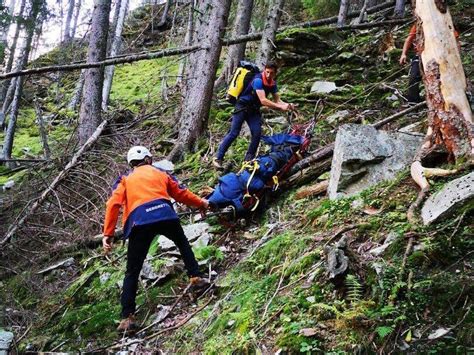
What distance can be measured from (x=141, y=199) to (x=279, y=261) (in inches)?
65.4

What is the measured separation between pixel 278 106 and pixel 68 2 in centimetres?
2739

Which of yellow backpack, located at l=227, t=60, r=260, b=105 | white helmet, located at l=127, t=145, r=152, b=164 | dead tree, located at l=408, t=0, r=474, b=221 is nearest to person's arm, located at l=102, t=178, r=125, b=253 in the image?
white helmet, located at l=127, t=145, r=152, b=164

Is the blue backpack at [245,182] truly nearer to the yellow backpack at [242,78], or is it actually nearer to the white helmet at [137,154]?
the white helmet at [137,154]

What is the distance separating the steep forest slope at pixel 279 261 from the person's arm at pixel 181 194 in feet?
2.05

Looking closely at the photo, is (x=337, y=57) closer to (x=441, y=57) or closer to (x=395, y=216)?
(x=441, y=57)

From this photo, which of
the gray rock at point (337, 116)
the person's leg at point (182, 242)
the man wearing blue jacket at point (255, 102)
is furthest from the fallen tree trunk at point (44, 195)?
the gray rock at point (337, 116)

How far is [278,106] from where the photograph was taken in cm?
725

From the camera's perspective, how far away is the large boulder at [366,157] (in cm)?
566

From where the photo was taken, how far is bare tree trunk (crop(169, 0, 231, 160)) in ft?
32.8

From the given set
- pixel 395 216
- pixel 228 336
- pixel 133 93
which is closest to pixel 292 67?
pixel 395 216

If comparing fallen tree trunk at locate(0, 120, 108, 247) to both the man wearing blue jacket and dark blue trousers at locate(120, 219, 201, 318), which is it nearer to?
the man wearing blue jacket

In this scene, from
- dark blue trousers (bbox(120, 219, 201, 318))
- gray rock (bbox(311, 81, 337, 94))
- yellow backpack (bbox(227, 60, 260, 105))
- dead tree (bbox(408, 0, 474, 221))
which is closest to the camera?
dead tree (bbox(408, 0, 474, 221))

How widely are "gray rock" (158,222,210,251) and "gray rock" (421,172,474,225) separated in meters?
3.29

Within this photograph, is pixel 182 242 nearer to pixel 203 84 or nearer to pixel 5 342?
pixel 5 342
